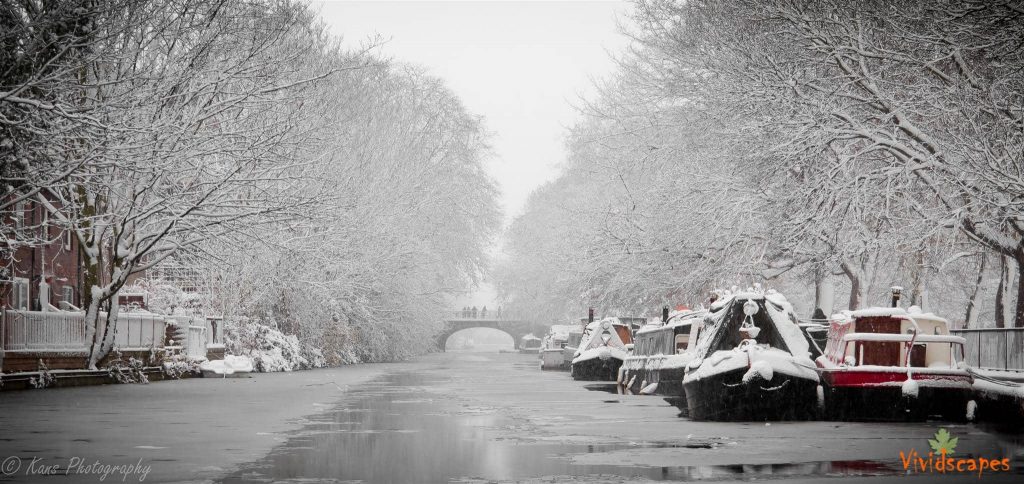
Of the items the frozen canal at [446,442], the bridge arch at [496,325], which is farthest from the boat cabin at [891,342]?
the bridge arch at [496,325]

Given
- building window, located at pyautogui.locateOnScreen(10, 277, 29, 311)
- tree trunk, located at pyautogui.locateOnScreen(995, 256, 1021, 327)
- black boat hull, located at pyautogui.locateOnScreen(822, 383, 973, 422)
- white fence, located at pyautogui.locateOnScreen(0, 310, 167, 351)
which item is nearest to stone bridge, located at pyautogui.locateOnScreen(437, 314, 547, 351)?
building window, located at pyautogui.locateOnScreen(10, 277, 29, 311)

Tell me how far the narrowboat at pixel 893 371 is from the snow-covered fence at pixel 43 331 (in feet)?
62.2

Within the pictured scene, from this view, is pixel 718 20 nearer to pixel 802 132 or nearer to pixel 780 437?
pixel 802 132

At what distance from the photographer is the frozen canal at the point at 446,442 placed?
37.6 feet

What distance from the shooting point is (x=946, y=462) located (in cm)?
1255

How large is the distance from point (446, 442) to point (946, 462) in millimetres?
5811

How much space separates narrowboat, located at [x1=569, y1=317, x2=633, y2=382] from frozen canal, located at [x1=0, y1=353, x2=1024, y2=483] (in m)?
15.3

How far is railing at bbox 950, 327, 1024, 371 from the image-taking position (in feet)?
74.1

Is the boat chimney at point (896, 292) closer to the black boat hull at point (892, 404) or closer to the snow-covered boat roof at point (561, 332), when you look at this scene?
the black boat hull at point (892, 404)

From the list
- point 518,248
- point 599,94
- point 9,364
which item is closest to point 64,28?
point 9,364

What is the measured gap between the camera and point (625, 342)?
1672 inches

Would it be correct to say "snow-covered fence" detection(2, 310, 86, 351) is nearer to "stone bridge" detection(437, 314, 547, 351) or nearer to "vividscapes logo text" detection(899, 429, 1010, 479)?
"vividscapes logo text" detection(899, 429, 1010, 479)

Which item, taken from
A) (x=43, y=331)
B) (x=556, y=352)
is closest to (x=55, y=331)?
(x=43, y=331)

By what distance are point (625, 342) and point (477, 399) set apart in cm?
1744
